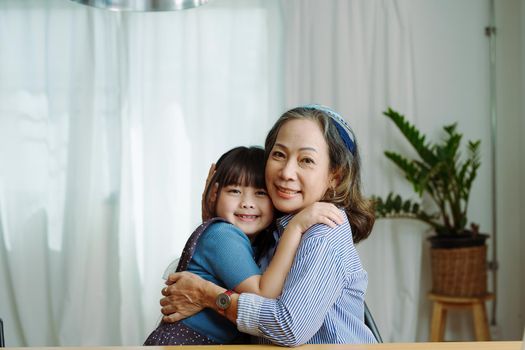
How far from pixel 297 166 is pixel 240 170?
0.20m

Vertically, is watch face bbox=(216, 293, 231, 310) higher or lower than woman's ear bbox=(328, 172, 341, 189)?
lower

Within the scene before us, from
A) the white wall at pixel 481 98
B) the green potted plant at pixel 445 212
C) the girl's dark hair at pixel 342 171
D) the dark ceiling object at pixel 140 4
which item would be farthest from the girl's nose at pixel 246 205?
the white wall at pixel 481 98

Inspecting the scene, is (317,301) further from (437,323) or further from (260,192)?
(437,323)

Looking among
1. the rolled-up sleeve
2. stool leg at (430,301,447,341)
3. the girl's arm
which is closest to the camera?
the rolled-up sleeve

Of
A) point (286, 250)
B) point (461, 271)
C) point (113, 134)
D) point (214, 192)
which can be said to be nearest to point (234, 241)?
point (286, 250)

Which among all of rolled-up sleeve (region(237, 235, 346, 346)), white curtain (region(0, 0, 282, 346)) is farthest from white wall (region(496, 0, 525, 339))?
rolled-up sleeve (region(237, 235, 346, 346))

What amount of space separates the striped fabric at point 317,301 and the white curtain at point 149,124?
9.30 ft

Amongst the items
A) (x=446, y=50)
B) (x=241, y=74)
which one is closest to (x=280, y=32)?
(x=241, y=74)

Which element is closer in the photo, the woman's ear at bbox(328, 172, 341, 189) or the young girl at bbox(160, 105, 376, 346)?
the young girl at bbox(160, 105, 376, 346)

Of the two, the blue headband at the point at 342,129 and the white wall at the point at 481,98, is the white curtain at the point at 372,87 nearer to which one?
the white wall at the point at 481,98

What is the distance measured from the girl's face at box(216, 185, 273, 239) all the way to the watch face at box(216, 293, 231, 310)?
12.0 inches

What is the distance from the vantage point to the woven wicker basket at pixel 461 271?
4020 mm

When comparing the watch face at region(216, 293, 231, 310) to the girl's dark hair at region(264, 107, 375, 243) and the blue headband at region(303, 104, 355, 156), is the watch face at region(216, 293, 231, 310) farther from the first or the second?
the blue headband at region(303, 104, 355, 156)

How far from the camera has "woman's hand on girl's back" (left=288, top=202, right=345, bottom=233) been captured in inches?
60.7
